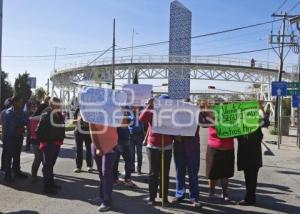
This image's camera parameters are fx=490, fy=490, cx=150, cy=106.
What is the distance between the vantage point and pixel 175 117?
8586 millimetres

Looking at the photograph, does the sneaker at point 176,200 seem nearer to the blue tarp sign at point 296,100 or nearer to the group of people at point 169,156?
the group of people at point 169,156

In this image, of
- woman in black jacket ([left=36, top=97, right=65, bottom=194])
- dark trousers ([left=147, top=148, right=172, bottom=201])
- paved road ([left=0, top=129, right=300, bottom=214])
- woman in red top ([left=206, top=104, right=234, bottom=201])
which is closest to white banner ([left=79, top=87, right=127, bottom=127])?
dark trousers ([left=147, top=148, right=172, bottom=201])

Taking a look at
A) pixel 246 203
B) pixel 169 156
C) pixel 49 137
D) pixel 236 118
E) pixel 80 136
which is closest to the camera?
pixel 169 156

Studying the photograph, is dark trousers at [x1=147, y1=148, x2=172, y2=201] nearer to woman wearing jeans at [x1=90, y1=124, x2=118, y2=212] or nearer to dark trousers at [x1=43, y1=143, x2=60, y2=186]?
woman wearing jeans at [x1=90, y1=124, x2=118, y2=212]

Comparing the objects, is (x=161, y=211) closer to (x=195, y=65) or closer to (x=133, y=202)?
(x=133, y=202)

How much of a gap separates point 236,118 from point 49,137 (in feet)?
11.4

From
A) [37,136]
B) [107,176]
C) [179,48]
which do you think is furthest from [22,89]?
[179,48]

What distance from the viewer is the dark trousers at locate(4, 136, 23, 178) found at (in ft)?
33.1

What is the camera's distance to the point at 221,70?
274ft

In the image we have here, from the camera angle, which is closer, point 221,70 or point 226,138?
point 226,138

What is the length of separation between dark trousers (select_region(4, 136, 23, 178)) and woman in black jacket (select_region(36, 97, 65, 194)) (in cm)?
132

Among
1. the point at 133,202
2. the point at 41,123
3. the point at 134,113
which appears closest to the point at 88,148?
the point at 134,113

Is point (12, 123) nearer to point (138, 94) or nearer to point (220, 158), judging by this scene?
point (138, 94)

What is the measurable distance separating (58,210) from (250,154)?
137 inches
